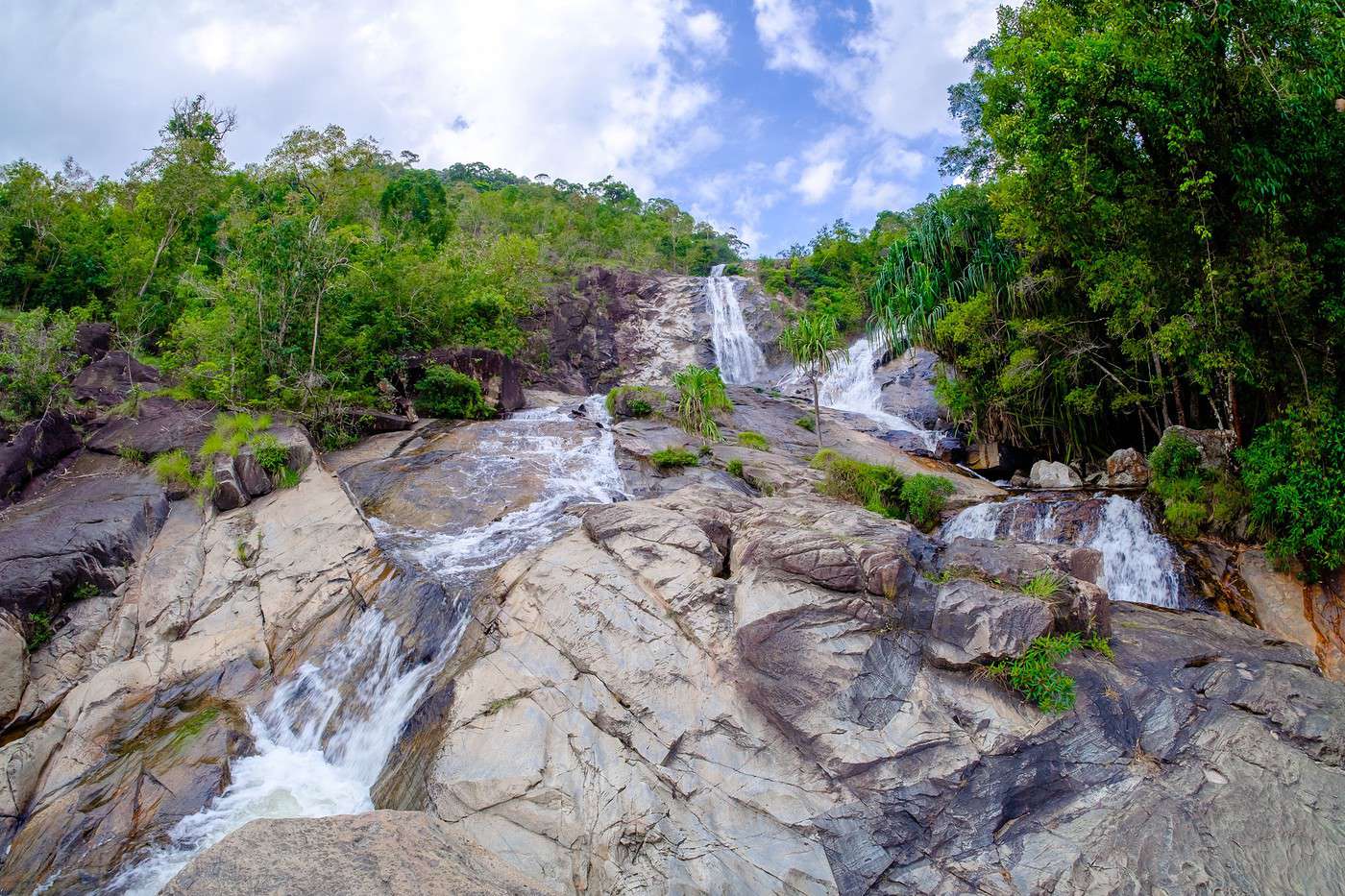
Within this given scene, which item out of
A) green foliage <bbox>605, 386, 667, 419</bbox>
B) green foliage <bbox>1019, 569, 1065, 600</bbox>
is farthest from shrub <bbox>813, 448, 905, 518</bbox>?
green foliage <bbox>605, 386, 667, 419</bbox>

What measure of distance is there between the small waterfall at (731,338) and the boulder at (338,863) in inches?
1289

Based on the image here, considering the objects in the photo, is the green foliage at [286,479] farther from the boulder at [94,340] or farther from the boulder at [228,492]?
the boulder at [94,340]

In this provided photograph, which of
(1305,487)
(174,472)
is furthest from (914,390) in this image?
(174,472)

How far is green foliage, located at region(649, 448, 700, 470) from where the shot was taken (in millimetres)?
17256

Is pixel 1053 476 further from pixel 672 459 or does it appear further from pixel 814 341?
pixel 672 459

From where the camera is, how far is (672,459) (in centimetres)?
1725

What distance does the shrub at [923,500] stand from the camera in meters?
15.0

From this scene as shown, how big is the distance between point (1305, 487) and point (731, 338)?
28.6m

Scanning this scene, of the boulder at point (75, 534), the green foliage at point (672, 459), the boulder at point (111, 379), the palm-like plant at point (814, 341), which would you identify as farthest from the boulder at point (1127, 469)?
the boulder at point (111, 379)

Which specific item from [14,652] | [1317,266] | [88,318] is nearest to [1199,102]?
[1317,266]

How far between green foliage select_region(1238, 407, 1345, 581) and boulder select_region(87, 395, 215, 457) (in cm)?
2174

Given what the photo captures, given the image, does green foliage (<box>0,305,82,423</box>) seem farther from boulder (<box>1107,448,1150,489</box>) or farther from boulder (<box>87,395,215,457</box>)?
boulder (<box>1107,448,1150,489</box>)

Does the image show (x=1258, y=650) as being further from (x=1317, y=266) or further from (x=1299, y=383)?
(x=1317, y=266)

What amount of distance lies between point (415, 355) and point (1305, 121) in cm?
2235
